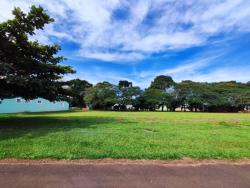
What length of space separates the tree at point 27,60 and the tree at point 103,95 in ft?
127

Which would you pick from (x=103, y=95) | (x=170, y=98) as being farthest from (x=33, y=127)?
(x=170, y=98)

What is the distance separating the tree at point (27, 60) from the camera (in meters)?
11.4

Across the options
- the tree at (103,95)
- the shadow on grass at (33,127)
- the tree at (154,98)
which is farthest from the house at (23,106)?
the tree at (154,98)

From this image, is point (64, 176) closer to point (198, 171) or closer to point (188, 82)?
point (198, 171)

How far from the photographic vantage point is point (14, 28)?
1195 cm

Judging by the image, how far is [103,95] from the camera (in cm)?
5328

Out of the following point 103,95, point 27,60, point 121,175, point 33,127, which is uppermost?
point 103,95

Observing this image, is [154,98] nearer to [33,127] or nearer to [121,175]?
[33,127]

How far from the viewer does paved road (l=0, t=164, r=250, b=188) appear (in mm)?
4152

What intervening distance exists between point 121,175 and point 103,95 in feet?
160

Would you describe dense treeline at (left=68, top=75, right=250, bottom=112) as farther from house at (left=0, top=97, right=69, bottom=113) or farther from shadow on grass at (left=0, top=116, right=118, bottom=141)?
shadow on grass at (left=0, top=116, right=118, bottom=141)

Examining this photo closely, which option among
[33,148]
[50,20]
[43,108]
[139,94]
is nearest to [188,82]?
[139,94]

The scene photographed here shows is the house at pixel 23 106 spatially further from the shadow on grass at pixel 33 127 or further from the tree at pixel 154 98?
the tree at pixel 154 98

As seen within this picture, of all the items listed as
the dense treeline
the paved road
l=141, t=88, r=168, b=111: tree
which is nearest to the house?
the dense treeline
